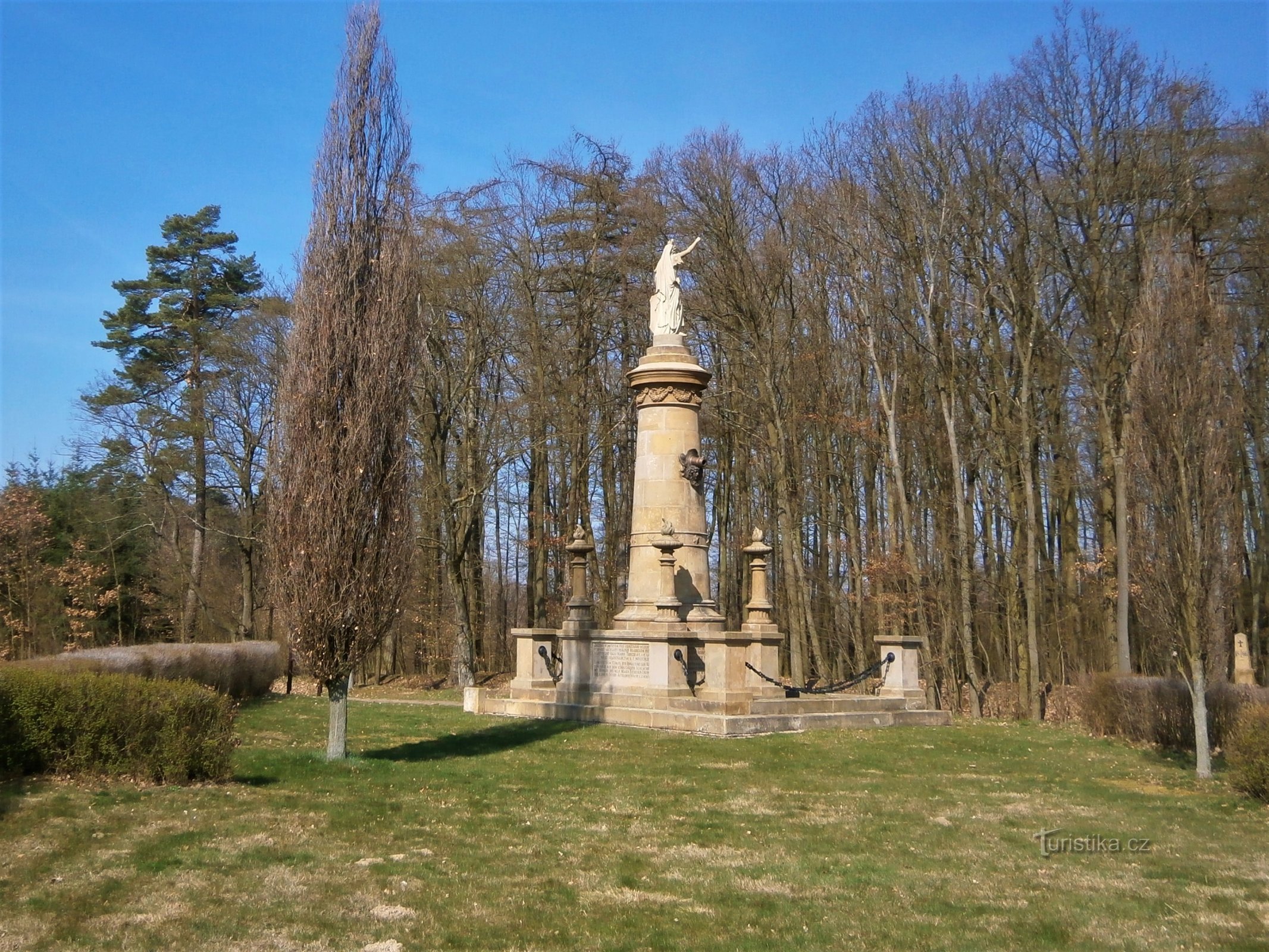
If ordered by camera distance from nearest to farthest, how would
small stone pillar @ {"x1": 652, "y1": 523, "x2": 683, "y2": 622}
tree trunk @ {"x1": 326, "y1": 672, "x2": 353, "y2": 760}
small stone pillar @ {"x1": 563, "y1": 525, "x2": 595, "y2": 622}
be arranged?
tree trunk @ {"x1": 326, "y1": 672, "x2": 353, "y2": 760} < small stone pillar @ {"x1": 652, "y1": 523, "x2": 683, "y2": 622} < small stone pillar @ {"x1": 563, "y1": 525, "x2": 595, "y2": 622}

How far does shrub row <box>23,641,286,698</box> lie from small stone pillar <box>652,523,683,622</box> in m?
6.94

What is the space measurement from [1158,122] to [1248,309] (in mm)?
A: 4949

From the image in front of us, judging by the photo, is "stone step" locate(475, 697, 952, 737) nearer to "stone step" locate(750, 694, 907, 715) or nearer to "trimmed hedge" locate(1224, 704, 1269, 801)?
"stone step" locate(750, 694, 907, 715)

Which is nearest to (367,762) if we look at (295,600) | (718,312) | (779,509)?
(295,600)

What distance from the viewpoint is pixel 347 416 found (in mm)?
12703

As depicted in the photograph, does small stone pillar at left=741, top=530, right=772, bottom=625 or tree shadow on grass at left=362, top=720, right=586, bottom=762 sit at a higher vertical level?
small stone pillar at left=741, top=530, right=772, bottom=625

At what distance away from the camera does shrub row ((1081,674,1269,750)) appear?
1469cm

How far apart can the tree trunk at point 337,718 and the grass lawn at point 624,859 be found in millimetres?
427

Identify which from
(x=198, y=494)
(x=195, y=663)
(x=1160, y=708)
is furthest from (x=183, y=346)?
(x=1160, y=708)

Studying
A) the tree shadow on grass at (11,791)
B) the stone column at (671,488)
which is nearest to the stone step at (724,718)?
the stone column at (671,488)

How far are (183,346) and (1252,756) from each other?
103 ft

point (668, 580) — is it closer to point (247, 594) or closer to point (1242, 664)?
point (1242, 664)

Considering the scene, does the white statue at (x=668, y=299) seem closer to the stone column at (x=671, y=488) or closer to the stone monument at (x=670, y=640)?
the stone monument at (x=670, y=640)

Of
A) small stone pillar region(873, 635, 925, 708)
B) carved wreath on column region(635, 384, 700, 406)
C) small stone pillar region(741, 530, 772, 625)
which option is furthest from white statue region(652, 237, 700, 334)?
small stone pillar region(873, 635, 925, 708)
